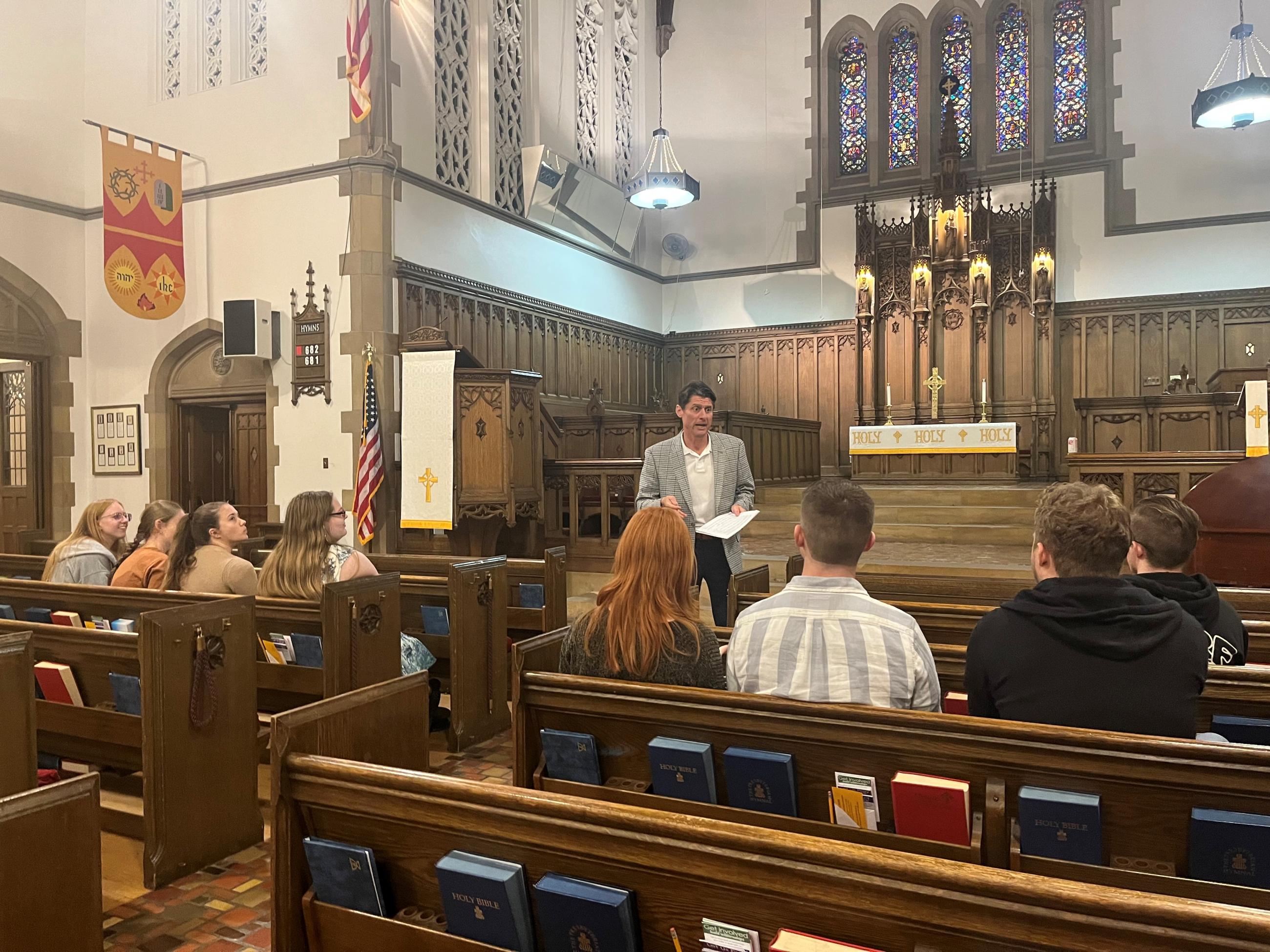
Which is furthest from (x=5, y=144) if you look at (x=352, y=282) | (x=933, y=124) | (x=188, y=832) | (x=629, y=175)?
(x=933, y=124)

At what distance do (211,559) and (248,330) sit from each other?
5133 millimetres

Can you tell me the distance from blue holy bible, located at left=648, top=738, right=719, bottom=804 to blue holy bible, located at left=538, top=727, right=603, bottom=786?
198 mm

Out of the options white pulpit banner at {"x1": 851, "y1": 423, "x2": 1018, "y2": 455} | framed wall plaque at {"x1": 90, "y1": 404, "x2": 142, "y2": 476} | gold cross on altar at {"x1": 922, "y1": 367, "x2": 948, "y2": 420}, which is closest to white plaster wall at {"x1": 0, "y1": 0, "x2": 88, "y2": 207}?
framed wall plaque at {"x1": 90, "y1": 404, "x2": 142, "y2": 476}

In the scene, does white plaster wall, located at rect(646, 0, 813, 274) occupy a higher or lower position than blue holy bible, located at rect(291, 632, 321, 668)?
higher

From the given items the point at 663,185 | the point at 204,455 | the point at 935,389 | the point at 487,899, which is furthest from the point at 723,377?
the point at 487,899

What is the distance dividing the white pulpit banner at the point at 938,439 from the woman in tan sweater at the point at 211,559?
8397 millimetres

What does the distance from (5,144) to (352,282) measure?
386 centimetres

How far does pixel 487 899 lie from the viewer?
4.96ft

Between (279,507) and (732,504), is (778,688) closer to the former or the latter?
(732,504)

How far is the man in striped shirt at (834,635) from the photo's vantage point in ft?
6.46

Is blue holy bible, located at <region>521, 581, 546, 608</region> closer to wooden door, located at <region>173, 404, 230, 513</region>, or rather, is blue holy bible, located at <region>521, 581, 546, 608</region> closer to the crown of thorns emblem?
the crown of thorns emblem

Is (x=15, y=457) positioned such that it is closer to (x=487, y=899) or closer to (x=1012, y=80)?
(x=487, y=899)

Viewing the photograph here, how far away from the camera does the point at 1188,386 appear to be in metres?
10.4

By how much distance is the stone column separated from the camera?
8.34m
